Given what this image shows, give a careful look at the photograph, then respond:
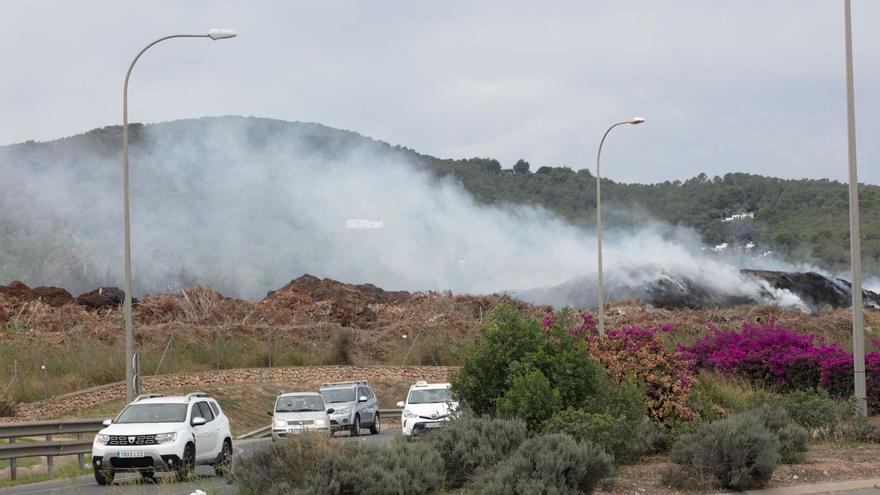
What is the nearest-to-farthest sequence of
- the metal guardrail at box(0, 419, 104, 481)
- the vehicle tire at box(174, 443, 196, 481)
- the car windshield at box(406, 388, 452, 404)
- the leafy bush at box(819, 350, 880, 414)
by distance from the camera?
the vehicle tire at box(174, 443, 196, 481) → the metal guardrail at box(0, 419, 104, 481) → the leafy bush at box(819, 350, 880, 414) → the car windshield at box(406, 388, 452, 404)

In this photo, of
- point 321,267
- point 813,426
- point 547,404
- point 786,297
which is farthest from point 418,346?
point 321,267

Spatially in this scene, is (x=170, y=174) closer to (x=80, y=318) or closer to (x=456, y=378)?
(x=80, y=318)

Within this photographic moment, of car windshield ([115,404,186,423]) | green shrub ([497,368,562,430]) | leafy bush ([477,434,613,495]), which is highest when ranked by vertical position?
green shrub ([497,368,562,430])

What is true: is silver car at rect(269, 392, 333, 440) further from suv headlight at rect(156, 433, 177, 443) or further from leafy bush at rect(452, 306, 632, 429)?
leafy bush at rect(452, 306, 632, 429)

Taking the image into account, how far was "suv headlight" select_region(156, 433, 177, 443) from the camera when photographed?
842 inches

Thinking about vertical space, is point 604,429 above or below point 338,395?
above

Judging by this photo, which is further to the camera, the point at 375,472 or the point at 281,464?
the point at 281,464

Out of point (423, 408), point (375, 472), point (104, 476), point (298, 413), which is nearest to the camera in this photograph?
point (375, 472)

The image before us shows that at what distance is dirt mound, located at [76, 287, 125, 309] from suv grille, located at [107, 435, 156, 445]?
41.5m

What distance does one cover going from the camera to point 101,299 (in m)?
63.3

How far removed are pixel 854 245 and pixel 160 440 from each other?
14.3 meters

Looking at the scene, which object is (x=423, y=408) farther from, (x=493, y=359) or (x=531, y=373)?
(x=531, y=373)

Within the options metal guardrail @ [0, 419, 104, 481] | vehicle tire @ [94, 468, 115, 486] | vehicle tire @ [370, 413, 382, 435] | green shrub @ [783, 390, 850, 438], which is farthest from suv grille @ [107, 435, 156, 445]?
vehicle tire @ [370, 413, 382, 435]

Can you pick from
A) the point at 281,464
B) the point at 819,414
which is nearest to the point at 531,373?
the point at 281,464
